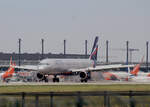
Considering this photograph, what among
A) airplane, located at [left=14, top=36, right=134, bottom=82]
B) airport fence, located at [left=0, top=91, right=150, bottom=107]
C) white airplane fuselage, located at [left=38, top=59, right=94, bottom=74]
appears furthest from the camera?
airplane, located at [left=14, top=36, right=134, bottom=82]

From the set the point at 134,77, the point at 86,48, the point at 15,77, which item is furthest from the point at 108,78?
the point at 86,48

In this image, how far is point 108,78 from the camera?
9806 centimetres

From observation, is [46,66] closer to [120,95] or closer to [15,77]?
[15,77]

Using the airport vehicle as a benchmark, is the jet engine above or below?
above

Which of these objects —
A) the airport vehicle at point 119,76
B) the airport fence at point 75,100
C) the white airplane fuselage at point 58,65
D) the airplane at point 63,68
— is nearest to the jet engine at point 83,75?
the airplane at point 63,68

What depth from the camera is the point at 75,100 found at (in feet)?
75.0

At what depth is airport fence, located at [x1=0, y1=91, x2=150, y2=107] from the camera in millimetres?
22734

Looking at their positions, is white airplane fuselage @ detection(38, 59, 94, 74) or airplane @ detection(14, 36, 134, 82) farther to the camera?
airplane @ detection(14, 36, 134, 82)

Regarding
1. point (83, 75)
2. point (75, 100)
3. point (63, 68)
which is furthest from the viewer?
point (63, 68)

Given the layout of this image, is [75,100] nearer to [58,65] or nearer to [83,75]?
[58,65]

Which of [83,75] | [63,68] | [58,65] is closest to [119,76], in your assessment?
[83,75]

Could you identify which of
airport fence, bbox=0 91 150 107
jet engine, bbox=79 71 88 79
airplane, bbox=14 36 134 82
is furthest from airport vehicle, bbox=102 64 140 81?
airport fence, bbox=0 91 150 107

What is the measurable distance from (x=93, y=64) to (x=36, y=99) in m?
67.6

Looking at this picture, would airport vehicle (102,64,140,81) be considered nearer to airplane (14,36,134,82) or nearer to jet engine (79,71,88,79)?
airplane (14,36,134,82)
